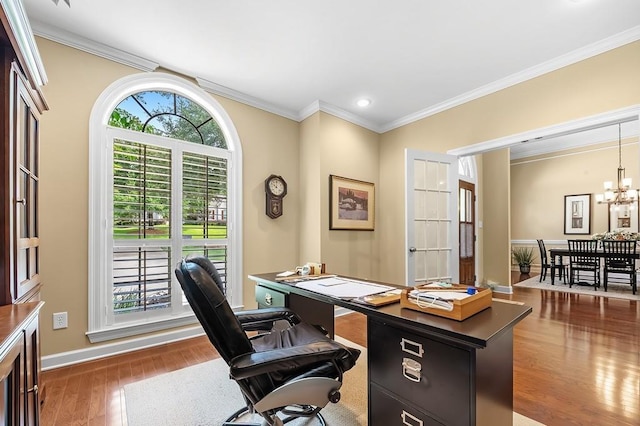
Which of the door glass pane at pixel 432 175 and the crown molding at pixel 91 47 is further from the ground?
the crown molding at pixel 91 47

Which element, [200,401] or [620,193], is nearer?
[200,401]

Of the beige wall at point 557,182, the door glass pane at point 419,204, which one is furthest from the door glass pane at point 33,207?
the beige wall at point 557,182

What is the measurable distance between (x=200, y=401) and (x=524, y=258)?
8318mm

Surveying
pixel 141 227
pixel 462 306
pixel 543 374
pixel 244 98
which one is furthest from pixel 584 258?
pixel 141 227

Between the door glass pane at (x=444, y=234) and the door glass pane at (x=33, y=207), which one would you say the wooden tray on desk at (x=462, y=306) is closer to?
the door glass pane at (x=33, y=207)

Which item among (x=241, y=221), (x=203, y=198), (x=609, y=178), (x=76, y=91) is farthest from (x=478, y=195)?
(x=76, y=91)

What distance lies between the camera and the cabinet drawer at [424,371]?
0.98m

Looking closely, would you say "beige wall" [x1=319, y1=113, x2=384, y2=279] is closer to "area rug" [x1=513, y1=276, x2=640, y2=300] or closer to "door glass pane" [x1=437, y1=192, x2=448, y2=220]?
"door glass pane" [x1=437, y1=192, x2=448, y2=220]

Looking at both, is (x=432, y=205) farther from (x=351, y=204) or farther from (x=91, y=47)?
(x=91, y=47)

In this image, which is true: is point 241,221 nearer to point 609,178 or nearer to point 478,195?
point 478,195

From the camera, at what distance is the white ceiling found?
206cm

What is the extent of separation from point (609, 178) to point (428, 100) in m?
6.19

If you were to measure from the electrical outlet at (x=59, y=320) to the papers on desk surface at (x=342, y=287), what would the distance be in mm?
2060

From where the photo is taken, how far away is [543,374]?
2178 mm
